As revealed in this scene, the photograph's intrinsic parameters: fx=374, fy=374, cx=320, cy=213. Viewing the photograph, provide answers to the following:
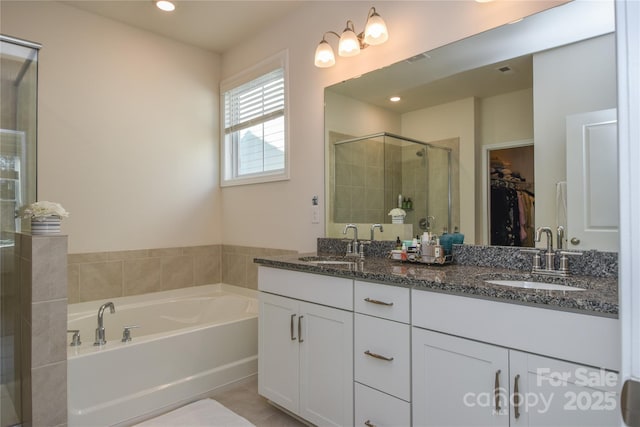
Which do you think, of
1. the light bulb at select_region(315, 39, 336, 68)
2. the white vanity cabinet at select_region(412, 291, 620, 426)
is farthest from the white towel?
the light bulb at select_region(315, 39, 336, 68)

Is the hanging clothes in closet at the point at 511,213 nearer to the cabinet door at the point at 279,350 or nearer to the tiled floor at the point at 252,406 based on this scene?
the cabinet door at the point at 279,350

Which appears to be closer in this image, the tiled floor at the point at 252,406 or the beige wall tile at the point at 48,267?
the beige wall tile at the point at 48,267

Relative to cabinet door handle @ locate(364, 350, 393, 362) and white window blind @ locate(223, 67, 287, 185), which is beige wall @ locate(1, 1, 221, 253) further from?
cabinet door handle @ locate(364, 350, 393, 362)

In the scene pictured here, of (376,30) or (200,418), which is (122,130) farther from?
(200,418)

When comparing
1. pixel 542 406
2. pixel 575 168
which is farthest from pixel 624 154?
pixel 575 168

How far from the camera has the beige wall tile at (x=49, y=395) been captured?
1853 mm

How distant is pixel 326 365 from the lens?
1839 millimetres

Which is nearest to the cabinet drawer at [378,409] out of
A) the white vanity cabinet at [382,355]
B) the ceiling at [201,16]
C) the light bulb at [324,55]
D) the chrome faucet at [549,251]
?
the white vanity cabinet at [382,355]

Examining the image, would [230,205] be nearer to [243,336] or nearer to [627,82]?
[243,336]

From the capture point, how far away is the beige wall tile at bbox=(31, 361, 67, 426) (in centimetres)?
185

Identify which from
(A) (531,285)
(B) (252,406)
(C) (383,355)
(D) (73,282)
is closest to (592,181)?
(A) (531,285)

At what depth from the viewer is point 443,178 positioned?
80.4 inches

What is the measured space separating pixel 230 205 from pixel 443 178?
214 cm

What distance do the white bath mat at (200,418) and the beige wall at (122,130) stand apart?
1.45m
